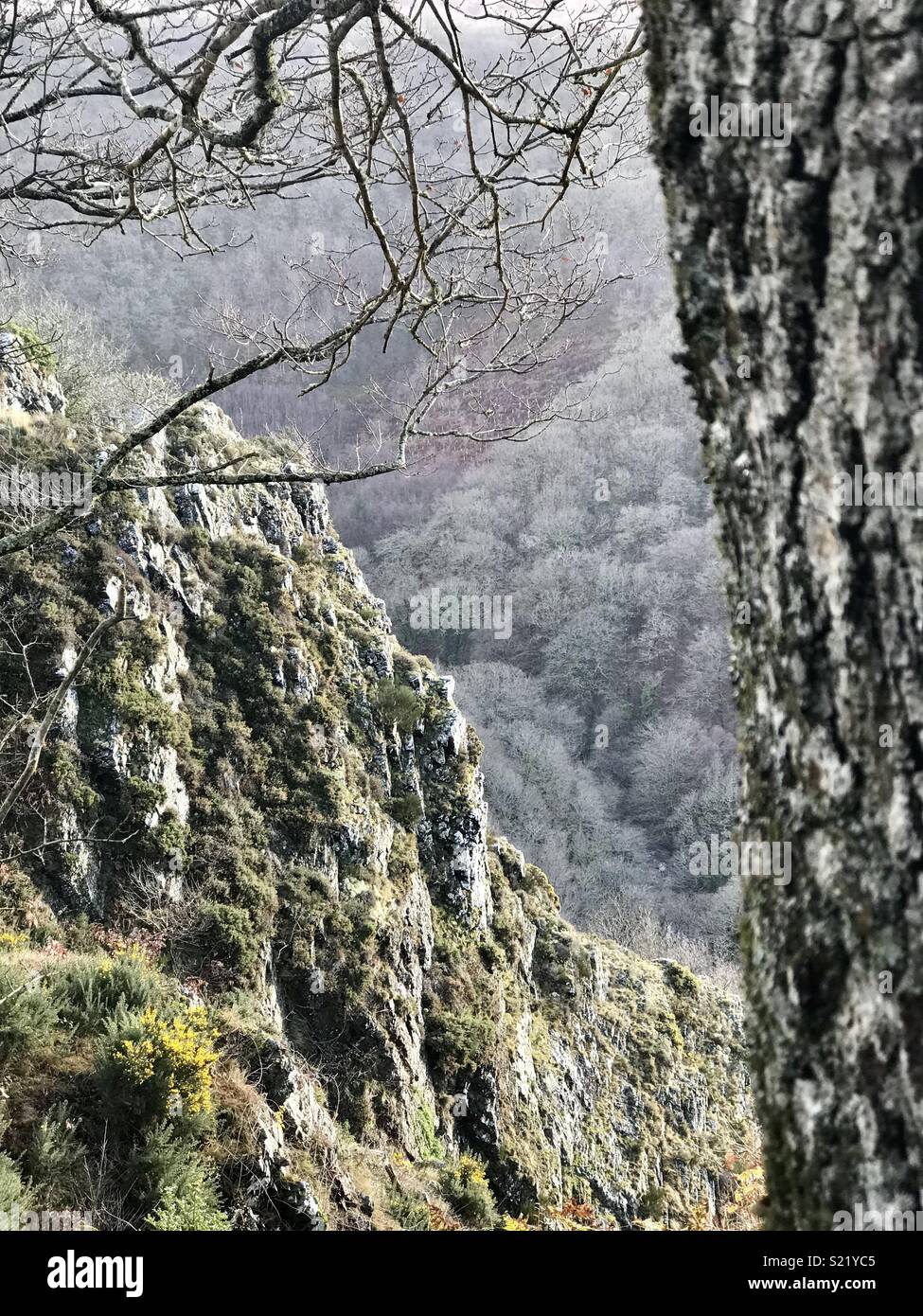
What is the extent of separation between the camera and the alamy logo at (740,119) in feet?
2.97

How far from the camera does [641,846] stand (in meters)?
35.6

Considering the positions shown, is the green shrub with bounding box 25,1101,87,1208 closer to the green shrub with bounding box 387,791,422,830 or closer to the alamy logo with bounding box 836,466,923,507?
the alamy logo with bounding box 836,466,923,507

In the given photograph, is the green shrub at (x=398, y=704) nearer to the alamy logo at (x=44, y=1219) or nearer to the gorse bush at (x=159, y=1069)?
the gorse bush at (x=159, y=1069)

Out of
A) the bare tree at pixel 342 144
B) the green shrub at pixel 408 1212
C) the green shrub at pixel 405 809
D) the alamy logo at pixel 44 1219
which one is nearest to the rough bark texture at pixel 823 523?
the bare tree at pixel 342 144

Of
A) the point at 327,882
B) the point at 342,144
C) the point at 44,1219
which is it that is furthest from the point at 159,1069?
the point at 342,144

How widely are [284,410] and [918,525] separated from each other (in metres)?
46.7

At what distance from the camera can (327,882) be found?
29.0ft

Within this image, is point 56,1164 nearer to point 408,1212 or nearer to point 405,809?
point 408,1212

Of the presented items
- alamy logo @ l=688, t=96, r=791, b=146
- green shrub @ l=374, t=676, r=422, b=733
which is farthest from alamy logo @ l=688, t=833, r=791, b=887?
green shrub @ l=374, t=676, r=422, b=733

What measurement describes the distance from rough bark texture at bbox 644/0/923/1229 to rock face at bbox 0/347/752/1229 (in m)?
4.83

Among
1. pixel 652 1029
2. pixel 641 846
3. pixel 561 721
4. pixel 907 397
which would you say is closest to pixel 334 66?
pixel 907 397

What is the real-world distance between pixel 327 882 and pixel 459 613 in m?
31.6

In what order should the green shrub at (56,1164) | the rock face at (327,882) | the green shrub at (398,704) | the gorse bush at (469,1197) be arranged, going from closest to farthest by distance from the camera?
the green shrub at (56,1164) → the rock face at (327,882) → the gorse bush at (469,1197) → the green shrub at (398,704)

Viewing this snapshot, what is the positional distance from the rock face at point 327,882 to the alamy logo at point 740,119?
5.29 metres
